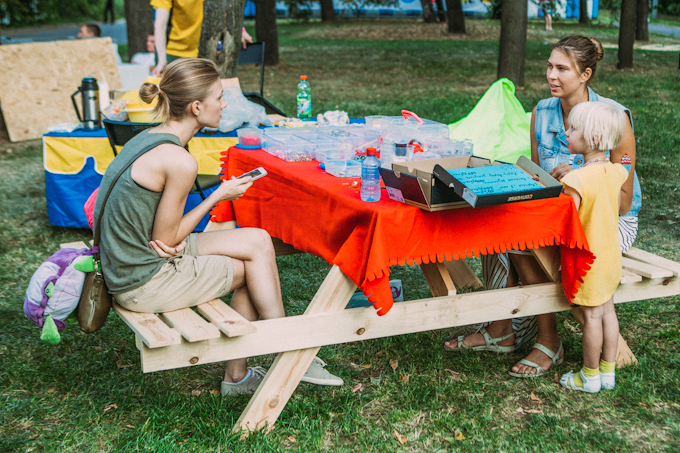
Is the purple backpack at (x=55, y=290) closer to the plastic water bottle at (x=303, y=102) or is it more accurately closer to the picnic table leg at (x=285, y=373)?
the picnic table leg at (x=285, y=373)

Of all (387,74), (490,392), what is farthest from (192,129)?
(387,74)

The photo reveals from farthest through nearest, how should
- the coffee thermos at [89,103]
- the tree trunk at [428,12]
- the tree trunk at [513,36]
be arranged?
the tree trunk at [428,12], the tree trunk at [513,36], the coffee thermos at [89,103]

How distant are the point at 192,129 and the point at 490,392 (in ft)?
6.07

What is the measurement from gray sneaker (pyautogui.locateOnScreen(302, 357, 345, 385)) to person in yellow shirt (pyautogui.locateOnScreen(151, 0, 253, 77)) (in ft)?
12.5

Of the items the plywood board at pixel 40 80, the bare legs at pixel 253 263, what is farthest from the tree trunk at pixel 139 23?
the bare legs at pixel 253 263

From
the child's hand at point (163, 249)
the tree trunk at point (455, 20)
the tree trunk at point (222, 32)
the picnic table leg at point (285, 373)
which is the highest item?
the tree trunk at point (455, 20)

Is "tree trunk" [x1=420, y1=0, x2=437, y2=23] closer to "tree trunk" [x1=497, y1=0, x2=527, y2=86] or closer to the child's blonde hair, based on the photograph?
"tree trunk" [x1=497, y1=0, x2=527, y2=86]

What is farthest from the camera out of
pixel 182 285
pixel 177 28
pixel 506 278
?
pixel 177 28

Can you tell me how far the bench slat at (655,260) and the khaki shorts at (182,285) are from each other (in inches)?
81.8

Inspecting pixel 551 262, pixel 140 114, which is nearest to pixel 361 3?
pixel 140 114

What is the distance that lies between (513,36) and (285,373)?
33.4 feet

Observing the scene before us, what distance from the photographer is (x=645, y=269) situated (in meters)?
3.18

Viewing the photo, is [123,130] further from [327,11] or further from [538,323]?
[327,11]

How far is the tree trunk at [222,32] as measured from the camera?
696 centimetres
